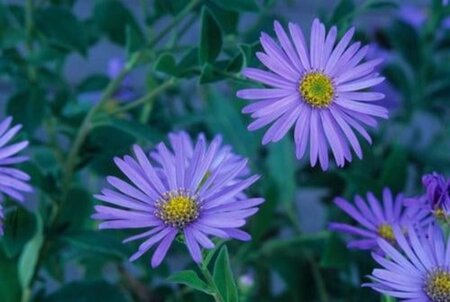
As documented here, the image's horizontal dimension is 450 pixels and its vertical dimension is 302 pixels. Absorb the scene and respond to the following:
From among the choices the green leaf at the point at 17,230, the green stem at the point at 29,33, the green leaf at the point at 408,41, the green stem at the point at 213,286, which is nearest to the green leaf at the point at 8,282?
the green leaf at the point at 17,230

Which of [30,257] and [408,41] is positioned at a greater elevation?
[408,41]

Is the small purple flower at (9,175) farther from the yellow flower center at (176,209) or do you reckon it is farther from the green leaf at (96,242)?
the green leaf at (96,242)

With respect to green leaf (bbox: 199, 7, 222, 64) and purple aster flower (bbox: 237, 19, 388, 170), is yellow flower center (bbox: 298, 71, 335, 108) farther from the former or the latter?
green leaf (bbox: 199, 7, 222, 64)

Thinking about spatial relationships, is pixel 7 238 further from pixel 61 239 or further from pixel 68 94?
pixel 68 94

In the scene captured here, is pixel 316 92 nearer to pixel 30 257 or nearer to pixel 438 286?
pixel 438 286

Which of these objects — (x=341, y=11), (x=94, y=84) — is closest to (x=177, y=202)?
(x=341, y=11)

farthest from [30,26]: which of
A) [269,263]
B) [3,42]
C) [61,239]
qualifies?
[269,263]

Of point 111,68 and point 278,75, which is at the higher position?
point 111,68
